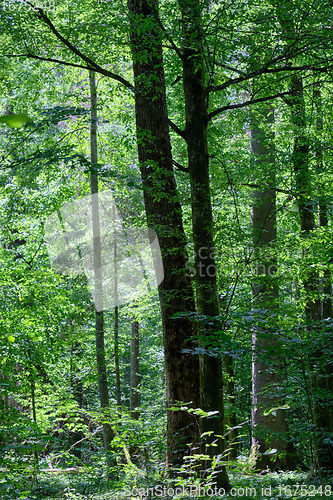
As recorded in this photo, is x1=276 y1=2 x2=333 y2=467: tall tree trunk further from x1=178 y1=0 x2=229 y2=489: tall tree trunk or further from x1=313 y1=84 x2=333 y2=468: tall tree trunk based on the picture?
x1=178 y1=0 x2=229 y2=489: tall tree trunk

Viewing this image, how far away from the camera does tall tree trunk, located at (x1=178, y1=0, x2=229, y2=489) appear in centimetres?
398

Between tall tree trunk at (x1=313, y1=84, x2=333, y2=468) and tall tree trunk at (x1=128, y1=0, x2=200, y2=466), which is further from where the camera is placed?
tall tree trunk at (x1=128, y1=0, x2=200, y2=466)

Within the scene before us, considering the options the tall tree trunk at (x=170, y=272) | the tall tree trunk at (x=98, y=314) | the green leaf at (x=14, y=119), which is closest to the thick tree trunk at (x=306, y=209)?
the tall tree trunk at (x=170, y=272)

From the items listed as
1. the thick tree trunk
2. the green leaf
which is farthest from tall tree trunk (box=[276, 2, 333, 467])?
the green leaf

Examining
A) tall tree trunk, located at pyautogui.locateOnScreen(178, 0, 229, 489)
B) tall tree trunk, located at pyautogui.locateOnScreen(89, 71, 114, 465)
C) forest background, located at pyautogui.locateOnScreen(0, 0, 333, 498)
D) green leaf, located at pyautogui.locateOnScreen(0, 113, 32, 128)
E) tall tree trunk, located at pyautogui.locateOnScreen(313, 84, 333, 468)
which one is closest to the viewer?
green leaf, located at pyautogui.locateOnScreen(0, 113, 32, 128)

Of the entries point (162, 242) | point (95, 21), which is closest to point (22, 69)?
point (95, 21)

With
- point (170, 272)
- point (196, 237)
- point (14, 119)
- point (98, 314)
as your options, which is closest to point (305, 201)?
point (170, 272)

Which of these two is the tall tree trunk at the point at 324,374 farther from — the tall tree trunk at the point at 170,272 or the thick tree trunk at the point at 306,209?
the tall tree trunk at the point at 170,272

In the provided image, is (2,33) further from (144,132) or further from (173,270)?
(173,270)

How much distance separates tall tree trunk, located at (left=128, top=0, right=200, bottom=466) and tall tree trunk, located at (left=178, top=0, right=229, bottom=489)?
0.36 m

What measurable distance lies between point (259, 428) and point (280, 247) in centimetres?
209

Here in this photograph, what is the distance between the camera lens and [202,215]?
436 cm

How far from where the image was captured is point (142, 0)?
5426 millimetres

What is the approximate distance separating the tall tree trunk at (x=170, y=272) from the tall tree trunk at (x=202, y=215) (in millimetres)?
359
